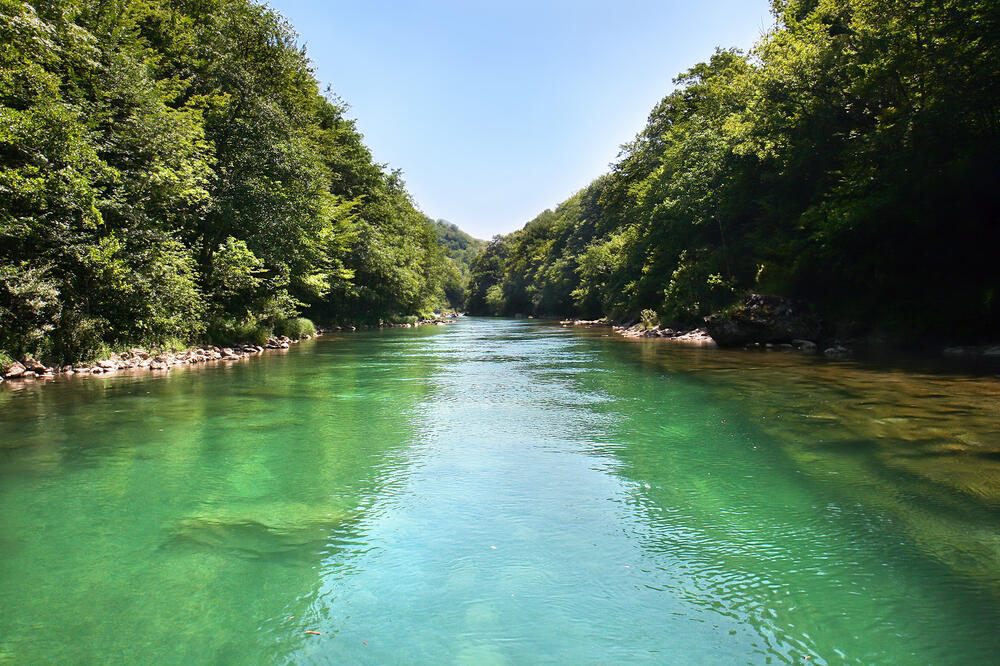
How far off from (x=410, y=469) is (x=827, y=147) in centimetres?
2283

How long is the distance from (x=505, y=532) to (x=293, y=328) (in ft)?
87.5

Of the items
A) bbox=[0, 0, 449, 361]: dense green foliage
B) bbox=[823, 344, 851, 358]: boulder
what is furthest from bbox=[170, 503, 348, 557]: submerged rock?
bbox=[823, 344, 851, 358]: boulder

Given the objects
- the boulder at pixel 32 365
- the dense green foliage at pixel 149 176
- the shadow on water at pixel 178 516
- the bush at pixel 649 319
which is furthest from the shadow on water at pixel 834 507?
the bush at pixel 649 319

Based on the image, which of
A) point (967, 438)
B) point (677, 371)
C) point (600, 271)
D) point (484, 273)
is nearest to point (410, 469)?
point (967, 438)

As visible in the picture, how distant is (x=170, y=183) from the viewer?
1719cm

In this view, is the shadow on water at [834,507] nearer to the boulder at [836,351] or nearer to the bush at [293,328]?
the boulder at [836,351]

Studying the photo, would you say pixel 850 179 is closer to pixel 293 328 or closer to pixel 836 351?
pixel 836 351

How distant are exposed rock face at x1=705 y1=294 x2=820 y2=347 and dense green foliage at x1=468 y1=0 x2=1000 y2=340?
3.51ft

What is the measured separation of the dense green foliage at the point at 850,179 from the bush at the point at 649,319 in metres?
1.64

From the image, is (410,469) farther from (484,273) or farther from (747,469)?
(484,273)

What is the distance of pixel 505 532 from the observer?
5180 millimetres

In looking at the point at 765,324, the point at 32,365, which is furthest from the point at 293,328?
the point at 765,324

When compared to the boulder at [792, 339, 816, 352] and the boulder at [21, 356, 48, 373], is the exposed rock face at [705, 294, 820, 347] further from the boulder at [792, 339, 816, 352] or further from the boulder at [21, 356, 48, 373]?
the boulder at [21, 356, 48, 373]

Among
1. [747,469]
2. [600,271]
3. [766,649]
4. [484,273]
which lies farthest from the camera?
[484,273]
